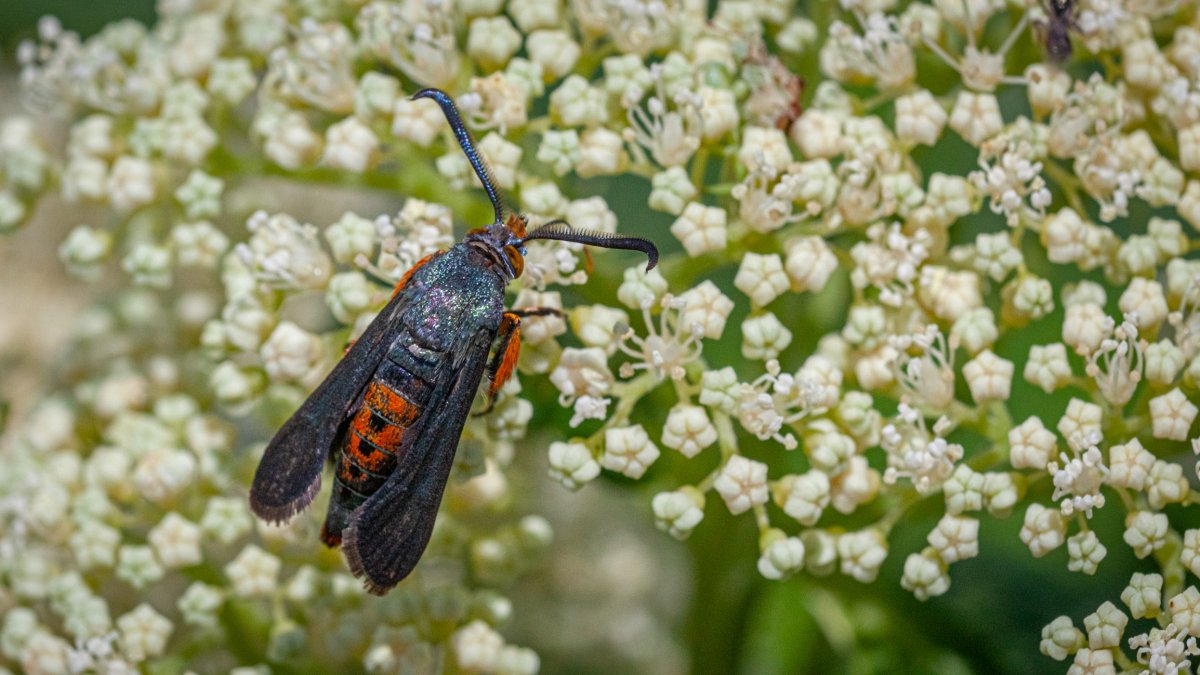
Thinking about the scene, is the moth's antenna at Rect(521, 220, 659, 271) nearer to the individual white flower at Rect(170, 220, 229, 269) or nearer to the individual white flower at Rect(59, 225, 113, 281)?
the individual white flower at Rect(170, 220, 229, 269)

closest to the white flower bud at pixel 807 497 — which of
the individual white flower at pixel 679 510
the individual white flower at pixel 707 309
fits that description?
the individual white flower at pixel 679 510

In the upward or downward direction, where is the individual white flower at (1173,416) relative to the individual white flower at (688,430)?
upward

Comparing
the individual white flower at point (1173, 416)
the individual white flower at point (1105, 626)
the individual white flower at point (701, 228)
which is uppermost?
the individual white flower at point (701, 228)

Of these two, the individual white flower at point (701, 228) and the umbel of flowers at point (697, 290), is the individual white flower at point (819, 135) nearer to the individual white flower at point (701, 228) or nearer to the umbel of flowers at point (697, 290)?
the umbel of flowers at point (697, 290)

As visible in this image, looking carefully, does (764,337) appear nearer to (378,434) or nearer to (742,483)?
(742,483)

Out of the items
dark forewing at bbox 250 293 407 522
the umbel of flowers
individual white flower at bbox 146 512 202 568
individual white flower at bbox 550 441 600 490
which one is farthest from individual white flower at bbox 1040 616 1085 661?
individual white flower at bbox 146 512 202 568

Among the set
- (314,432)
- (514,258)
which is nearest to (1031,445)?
(514,258)
